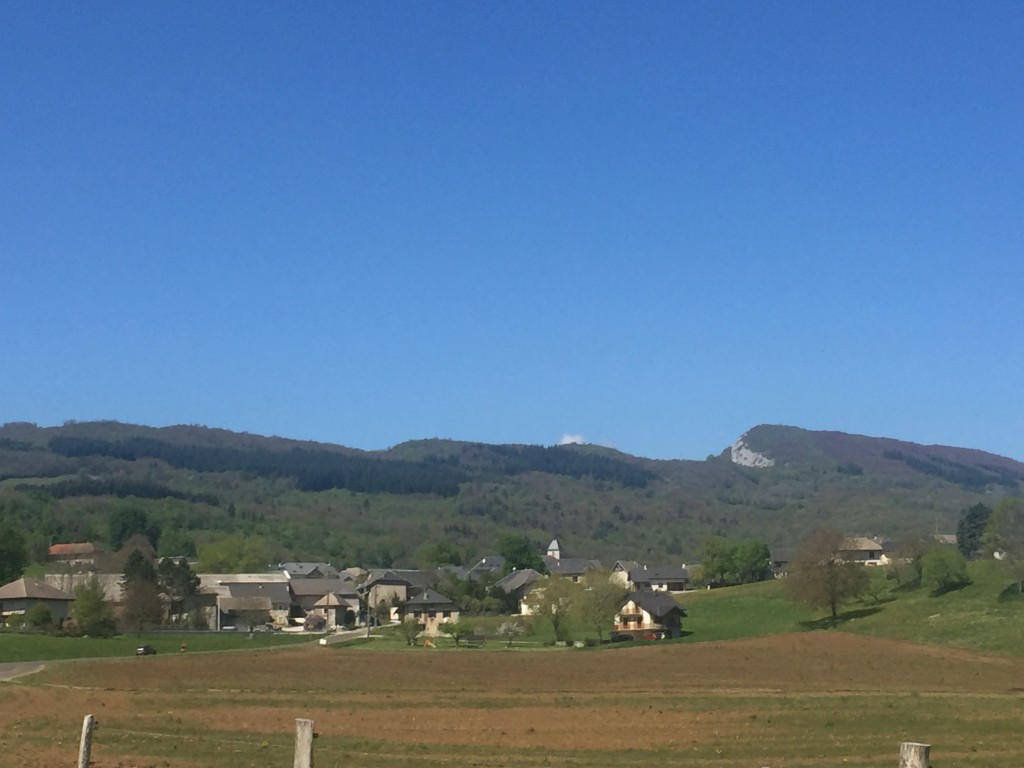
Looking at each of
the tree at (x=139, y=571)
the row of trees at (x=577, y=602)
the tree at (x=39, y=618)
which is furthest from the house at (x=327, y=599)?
the tree at (x=39, y=618)

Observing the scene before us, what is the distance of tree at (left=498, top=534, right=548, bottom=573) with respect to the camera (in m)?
176

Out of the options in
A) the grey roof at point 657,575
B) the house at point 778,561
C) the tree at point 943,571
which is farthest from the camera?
the house at point 778,561

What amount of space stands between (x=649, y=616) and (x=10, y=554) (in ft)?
220

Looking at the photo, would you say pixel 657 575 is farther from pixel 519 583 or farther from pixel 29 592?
pixel 29 592

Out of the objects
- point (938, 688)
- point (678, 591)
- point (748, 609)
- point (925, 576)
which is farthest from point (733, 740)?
point (678, 591)

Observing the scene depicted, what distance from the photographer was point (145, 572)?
360 ft

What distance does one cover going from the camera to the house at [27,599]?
106312mm

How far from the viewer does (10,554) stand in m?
119

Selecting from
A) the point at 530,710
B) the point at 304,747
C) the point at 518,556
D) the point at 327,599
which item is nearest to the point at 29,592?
the point at 327,599

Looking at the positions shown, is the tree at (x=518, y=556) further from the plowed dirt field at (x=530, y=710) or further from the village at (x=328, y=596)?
the plowed dirt field at (x=530, y=710)

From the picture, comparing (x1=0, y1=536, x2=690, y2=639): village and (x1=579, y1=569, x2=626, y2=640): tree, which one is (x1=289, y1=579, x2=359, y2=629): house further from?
(x1=579, y1=569, x2=626, y2=640): tree

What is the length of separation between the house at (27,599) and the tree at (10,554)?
9.77 metres

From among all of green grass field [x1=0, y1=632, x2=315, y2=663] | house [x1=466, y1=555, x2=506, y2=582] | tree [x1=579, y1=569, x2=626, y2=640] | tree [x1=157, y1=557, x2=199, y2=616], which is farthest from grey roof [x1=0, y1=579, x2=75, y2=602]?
house [x1=466, y1=555, x2=506, y2=582]

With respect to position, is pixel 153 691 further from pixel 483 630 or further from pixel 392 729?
pixel 483 630
